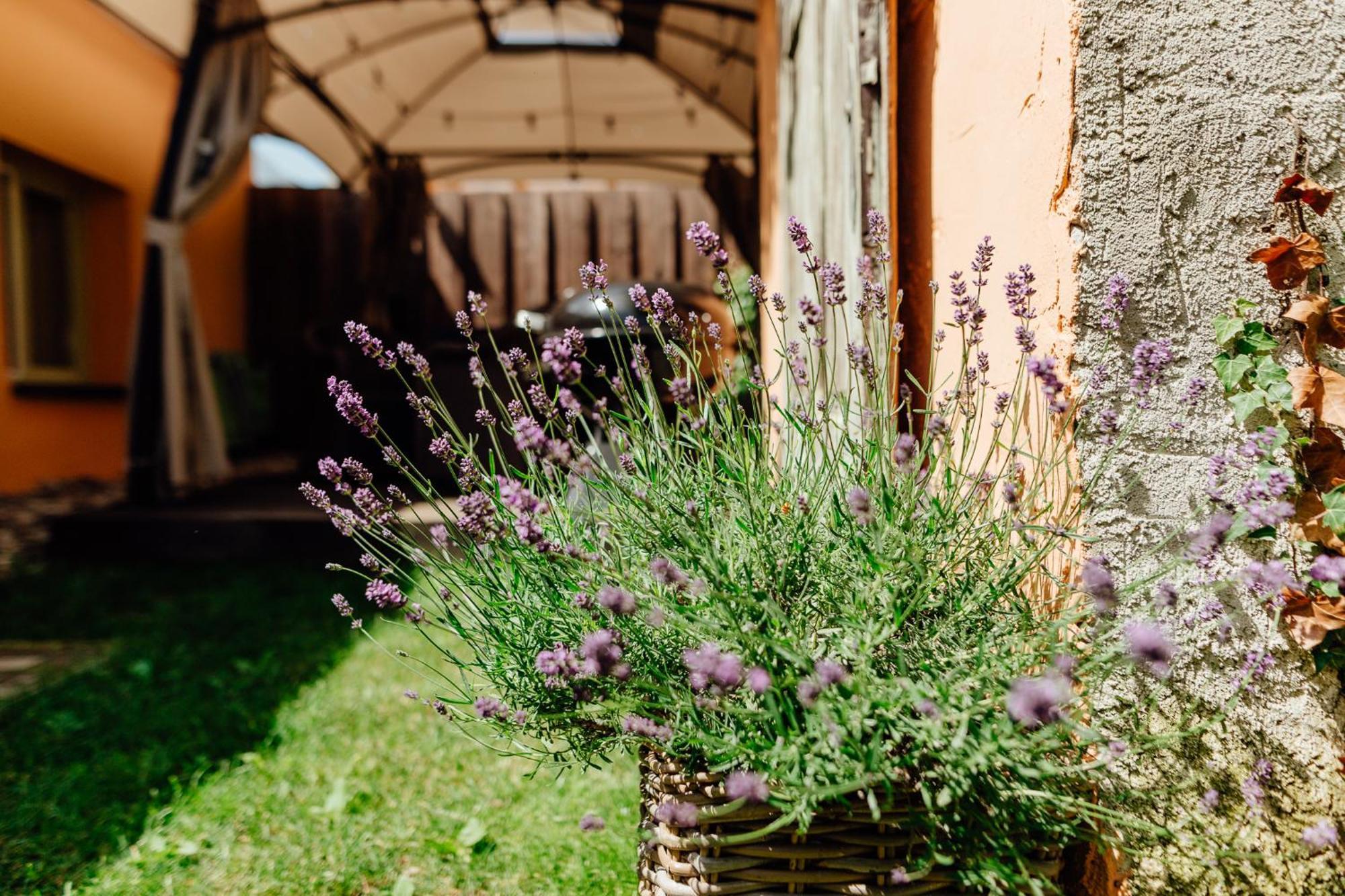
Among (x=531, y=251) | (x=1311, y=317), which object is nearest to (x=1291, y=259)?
(x=1311, y=317)

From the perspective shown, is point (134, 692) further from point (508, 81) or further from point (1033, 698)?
point (508, 81)

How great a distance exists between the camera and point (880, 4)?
189 centimetres

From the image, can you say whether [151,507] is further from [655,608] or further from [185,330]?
[655,608]

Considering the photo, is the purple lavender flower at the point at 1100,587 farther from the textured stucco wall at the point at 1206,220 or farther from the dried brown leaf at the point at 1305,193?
the dried brown leaf at the point at 1305,193

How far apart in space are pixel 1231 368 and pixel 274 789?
6.92ft

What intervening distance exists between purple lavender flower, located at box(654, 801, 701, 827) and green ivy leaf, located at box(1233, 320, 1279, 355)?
103 cm

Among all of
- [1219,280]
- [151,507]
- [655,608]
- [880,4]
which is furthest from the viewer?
[151,507]

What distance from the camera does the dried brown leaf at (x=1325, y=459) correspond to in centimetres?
132

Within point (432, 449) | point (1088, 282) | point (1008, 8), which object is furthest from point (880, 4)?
point (432, 449)

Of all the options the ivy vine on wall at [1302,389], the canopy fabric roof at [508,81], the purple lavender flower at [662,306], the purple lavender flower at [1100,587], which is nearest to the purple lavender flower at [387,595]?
the purple lavender flower at [662,306]

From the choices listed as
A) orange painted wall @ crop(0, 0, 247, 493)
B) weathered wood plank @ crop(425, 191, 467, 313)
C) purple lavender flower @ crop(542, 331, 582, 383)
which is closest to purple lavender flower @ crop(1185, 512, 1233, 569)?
purple lavender flower @ crop(542, 331, 582, 383)

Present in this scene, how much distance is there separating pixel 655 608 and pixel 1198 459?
2.90ft

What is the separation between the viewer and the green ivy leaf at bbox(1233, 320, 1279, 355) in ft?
4.31

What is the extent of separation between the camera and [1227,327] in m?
1.33
